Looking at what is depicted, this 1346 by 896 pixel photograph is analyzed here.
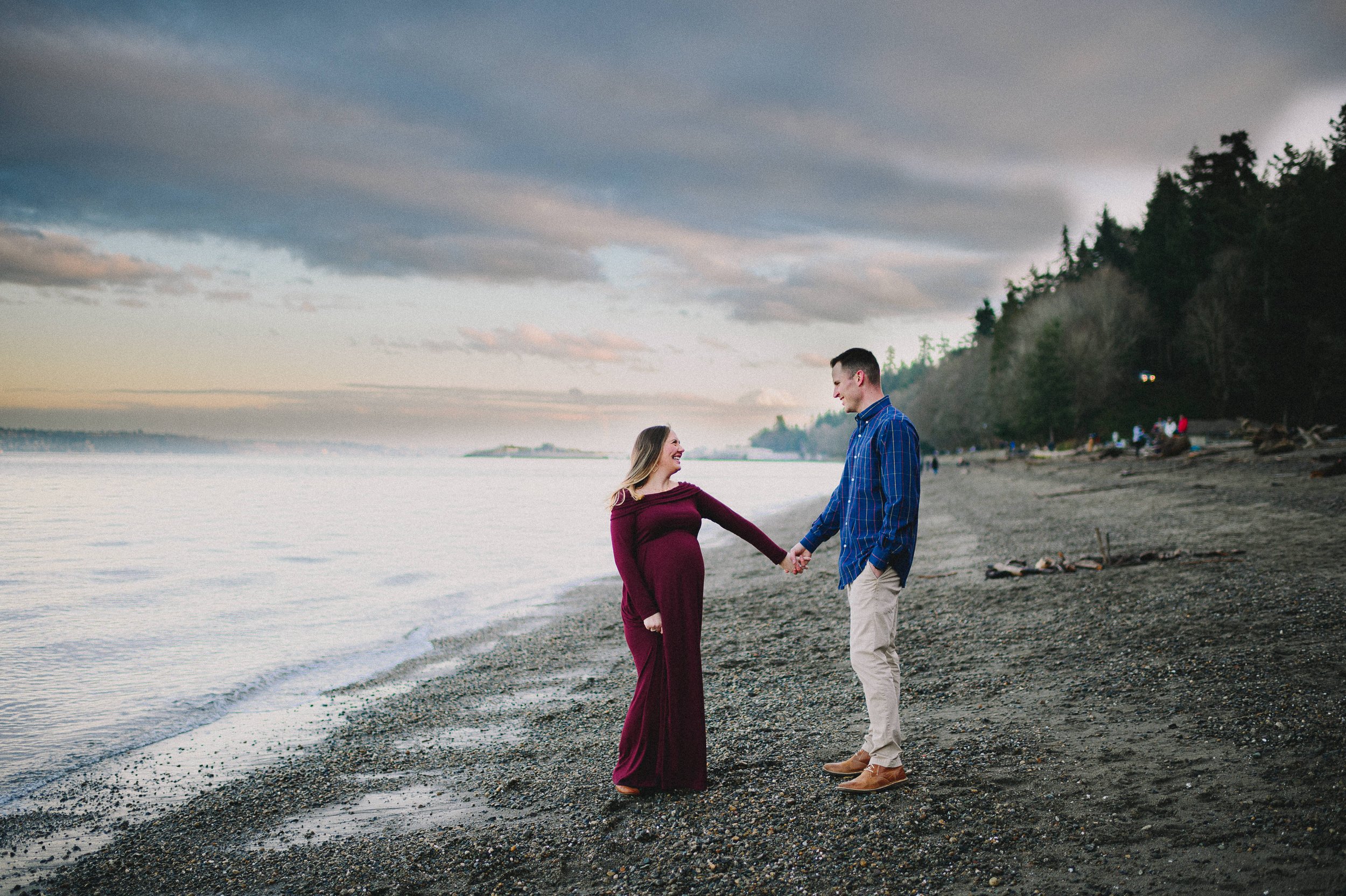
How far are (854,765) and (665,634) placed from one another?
1.55 metres

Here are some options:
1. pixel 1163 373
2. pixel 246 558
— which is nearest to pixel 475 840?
pixel 246 558

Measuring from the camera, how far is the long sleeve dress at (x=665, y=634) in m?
4.93

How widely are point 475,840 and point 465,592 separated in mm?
13814

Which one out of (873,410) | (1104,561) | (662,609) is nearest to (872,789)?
(662,609)

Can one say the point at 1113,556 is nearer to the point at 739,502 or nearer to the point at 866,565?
the point at 866,565

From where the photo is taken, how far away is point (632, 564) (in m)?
4.94

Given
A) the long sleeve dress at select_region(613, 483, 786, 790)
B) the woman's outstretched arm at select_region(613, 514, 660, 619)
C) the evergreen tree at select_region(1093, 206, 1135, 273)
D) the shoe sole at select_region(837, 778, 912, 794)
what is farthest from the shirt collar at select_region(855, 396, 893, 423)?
the evergreen tree at select_region(1093, 206, 1135, 273)

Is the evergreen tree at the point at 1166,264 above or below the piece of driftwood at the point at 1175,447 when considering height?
above

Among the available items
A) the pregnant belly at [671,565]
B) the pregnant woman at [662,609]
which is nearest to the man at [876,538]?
the pregnant woman at [662,609]

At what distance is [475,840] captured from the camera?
4891 millimetres

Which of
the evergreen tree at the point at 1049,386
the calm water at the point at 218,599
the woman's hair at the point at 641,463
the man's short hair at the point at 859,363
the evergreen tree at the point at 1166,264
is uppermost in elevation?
the evergreen tree at the point at 1166,264

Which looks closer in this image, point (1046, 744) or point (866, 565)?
point (866, 565)

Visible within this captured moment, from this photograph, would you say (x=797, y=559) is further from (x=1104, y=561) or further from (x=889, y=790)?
(x=1104, y=561)

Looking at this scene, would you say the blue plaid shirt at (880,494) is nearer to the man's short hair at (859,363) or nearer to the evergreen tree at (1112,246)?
the man's short hair at (859,363)
